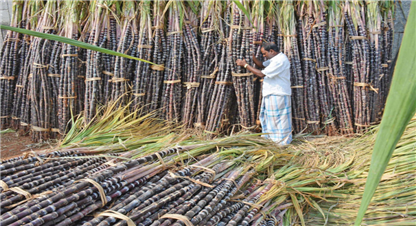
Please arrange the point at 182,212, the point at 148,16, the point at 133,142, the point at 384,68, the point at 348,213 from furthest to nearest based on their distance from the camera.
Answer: the point at 384,68 → the point at 148,16 → the point at 133,142 → the point at 348,213 → the point at 182,212

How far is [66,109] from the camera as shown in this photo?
3873 mm

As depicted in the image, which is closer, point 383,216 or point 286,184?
point 383,216

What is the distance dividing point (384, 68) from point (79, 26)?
4.63 meters

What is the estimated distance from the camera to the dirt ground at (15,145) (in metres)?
3.68

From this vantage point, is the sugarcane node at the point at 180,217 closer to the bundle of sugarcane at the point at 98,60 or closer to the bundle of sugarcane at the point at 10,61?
the bundle of sugarcane at the point at 98,60

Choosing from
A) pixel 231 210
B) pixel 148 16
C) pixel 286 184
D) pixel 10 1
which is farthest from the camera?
pixel 10 1

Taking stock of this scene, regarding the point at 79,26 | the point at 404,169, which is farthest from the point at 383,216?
the point at 79,26

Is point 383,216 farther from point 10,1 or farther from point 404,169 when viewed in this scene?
point 10,1

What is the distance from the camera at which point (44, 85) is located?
3959 millimetres

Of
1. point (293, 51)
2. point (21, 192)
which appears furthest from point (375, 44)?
point (21, 192)

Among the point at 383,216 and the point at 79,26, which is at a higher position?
the point at 79,26

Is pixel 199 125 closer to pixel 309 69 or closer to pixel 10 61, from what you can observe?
pixel 309 69

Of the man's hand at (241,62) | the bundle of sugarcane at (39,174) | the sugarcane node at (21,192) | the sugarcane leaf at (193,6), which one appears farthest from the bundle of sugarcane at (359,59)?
the sugarcane node at (21,192)

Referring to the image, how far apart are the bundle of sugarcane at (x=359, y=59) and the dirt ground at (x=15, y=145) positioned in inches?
179
